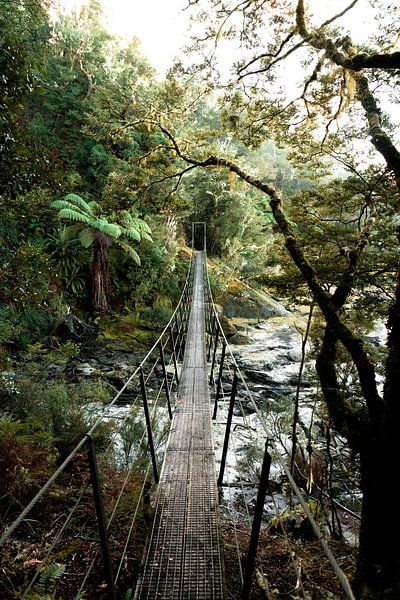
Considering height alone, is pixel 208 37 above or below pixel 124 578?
above

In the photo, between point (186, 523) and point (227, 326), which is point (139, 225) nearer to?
point (227, 326)

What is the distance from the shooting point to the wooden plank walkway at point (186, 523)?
1448 mm

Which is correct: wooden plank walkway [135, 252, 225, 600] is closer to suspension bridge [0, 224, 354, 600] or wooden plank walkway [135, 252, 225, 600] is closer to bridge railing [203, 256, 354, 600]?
suspension bridge [0, 224, 354, 600]

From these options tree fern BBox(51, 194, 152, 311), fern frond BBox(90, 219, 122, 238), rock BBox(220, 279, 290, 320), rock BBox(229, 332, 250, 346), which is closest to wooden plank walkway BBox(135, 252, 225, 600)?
tree fern BBox(51, 194, 152, 311)

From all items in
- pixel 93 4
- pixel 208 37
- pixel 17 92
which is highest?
pixel 93 4

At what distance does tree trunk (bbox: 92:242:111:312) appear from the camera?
24.1 ft

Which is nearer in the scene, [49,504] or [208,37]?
[49,504]

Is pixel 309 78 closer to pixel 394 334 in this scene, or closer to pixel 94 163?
pixel 394 334

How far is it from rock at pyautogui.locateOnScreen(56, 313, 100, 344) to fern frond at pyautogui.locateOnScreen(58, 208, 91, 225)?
179cm

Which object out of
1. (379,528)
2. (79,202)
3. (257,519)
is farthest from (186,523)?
(79,202)

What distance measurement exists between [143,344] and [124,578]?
17.9 ft

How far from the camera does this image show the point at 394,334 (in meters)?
2.37

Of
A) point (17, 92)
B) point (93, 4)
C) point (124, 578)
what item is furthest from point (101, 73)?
point (124, 578)

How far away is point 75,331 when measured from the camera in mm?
6531
